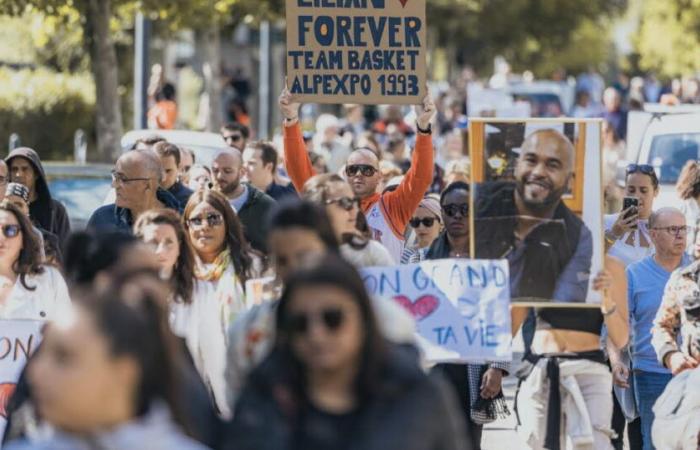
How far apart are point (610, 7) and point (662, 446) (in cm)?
5378

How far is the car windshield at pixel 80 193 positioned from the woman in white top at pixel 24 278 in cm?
621

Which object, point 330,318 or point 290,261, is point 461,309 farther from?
point 330,318

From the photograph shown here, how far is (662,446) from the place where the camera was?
26.7 feet

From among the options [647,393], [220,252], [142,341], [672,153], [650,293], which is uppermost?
[672,153]

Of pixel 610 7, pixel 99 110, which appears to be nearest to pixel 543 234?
pixel 99 110

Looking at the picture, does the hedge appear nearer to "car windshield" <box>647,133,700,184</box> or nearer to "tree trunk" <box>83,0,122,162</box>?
"tree trunk" <box>83,0,122,162</box>

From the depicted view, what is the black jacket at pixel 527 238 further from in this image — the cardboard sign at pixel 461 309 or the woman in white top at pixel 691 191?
the woman in white top at pixel 691 191

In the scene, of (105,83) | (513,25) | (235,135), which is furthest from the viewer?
(513,25)

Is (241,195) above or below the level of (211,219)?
above

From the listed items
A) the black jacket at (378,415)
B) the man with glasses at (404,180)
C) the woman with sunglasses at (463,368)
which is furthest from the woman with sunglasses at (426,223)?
the black jacket at (378,415)

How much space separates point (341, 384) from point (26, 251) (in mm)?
3686

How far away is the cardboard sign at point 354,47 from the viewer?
10.5 meters

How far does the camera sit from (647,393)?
955 centimetres

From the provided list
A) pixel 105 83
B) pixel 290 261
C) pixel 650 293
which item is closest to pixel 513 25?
pixel 105 83
